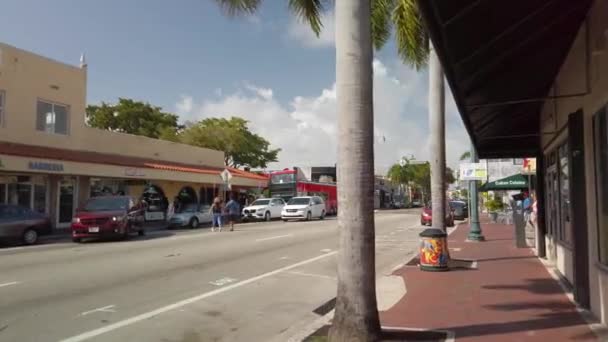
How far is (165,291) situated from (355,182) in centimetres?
540

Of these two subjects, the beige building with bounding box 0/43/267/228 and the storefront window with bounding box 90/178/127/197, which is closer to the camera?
the beige building with bounding box 0/43/267/228

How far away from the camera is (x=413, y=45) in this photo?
16.1 m

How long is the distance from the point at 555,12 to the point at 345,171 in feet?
12.1

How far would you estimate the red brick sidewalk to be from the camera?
6.63 metres

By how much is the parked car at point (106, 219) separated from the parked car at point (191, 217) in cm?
700

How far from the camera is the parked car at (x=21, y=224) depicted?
18656 mm

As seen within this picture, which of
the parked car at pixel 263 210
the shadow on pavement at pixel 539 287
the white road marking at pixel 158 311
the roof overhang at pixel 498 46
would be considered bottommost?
the white road marking at pixel 158 311

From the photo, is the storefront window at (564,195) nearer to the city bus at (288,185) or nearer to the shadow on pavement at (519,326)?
the shadow on pavement at (519,326)

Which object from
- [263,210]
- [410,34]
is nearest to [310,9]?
[410,34]

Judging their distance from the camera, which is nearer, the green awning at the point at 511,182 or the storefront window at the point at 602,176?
the storefront window at the point at 602,176

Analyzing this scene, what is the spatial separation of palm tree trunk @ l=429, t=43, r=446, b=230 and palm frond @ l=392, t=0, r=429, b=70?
3.28 ft

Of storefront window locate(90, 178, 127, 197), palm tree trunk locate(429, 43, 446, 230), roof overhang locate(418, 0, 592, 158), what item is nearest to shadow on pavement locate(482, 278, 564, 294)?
roof overhang locate(418, 0, 592, 158)

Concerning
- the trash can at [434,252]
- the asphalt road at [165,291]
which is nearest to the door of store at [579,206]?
the asphalt road at [165,291]

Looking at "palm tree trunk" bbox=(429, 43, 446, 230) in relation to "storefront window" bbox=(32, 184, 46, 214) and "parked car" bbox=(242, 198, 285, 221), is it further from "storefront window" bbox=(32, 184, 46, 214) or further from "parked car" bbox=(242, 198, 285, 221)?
"parked car" bbox=(242, 198, 285, 221)
